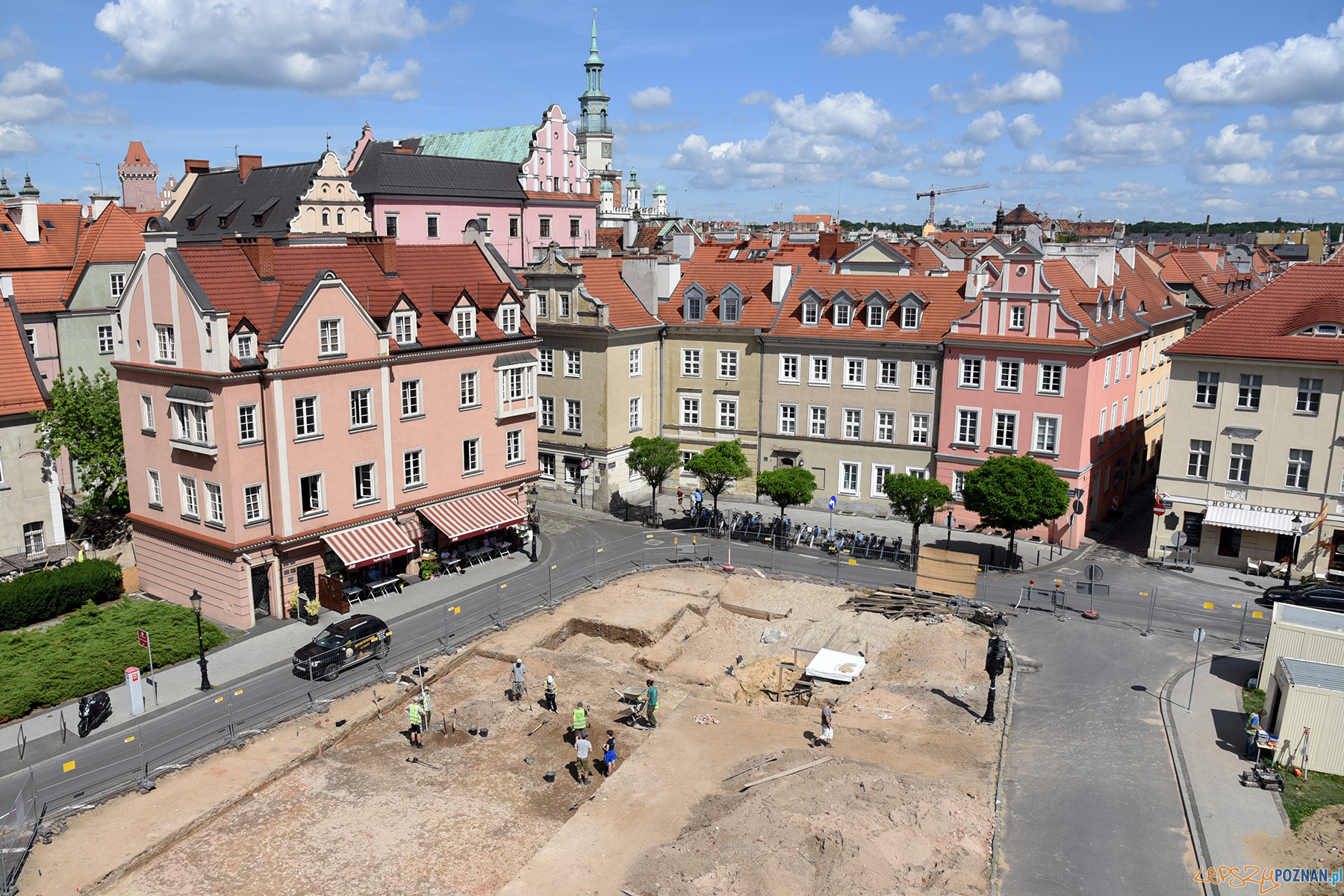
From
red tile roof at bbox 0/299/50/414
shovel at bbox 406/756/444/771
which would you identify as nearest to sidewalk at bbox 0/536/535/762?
shovel at bbox 406/756/444/771

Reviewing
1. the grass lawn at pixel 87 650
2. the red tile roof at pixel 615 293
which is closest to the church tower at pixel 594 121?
the red tile roof at pixel 615 293

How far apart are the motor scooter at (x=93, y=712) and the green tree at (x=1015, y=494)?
38940 mm

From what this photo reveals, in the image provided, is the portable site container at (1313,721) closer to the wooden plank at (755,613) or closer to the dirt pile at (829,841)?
the dirt pile at (829,841)

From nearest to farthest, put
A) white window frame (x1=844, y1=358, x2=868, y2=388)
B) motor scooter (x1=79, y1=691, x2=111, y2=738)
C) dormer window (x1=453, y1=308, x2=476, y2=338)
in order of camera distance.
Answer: motor scooter (x1=79, y1=691, x2=111, y2=738)
dormer window (x1=453, y1=308, x2=476, y2=338)
white window frame (x1=844, y1=358, x2=868, y2=388)

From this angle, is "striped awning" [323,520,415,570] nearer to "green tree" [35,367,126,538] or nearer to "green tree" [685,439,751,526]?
"green tree" [35,367,126,538]

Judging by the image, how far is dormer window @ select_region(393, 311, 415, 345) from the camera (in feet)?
152

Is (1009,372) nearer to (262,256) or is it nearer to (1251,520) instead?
(1251,520)

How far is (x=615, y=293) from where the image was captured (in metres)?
62.5

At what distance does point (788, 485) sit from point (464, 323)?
63.9 feet

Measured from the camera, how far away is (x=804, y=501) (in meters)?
52.8

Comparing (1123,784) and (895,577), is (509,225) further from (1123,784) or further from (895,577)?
(1123,784)

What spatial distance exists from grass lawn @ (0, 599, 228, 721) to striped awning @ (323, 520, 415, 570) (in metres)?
5.99

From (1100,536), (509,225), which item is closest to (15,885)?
(1100,536)

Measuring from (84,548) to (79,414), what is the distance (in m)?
7.42
